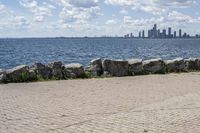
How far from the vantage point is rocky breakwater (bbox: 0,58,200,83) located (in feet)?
53.0

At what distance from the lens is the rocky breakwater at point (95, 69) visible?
16156 millimetres

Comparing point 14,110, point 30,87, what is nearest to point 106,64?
point 30,87

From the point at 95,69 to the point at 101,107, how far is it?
23.9 ft

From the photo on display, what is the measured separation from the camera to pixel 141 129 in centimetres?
884

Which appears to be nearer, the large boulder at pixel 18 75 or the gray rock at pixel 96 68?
the large boulder at pixel 18 75

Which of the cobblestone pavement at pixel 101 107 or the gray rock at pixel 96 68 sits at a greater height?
the gray rock at pixel 96 68

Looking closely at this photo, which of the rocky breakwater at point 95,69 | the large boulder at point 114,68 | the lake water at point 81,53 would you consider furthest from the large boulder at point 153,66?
the lake water at point 81,53

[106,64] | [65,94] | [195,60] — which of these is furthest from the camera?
[195,60]

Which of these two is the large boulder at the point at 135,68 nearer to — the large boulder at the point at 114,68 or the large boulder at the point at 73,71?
the large boulder at the point at 114,68

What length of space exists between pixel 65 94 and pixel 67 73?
13.9 feet

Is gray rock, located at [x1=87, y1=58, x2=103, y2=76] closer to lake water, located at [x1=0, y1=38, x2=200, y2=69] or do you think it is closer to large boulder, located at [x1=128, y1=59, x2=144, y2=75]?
large boulder, located at [x1=128, y1=59, x2=144, y2=75]

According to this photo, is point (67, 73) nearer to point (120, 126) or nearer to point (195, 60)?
point (195, 60)

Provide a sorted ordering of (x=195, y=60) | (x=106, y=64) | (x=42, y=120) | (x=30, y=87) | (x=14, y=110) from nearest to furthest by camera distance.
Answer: (x=42, y=120) → (x=14, y=110) → (x=30, y=87) → (x=106, y=64) → (x=195, y=60)

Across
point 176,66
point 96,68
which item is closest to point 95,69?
point 96,68
